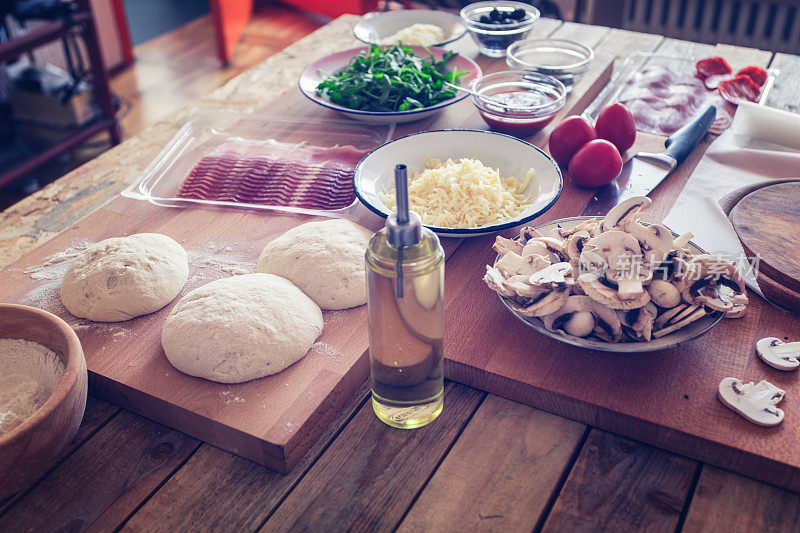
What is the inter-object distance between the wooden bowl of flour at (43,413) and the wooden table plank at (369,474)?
1.02 ft

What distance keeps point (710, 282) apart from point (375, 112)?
1002 millimetres

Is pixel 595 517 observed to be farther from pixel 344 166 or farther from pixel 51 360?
pixel 344 166

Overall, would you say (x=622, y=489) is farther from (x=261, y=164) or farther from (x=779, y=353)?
(x=261, y=164)

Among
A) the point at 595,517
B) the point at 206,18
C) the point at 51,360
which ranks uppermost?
the point at 51,360

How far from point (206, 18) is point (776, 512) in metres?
5.34

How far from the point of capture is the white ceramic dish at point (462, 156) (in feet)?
4.63

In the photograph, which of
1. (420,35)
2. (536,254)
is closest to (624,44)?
(420,35)

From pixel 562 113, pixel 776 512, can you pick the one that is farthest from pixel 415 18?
pixel 776 512

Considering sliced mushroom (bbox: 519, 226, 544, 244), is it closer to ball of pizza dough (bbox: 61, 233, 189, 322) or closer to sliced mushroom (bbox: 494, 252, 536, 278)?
sliced mushroom (bbox: 494, 252, 536, 278)

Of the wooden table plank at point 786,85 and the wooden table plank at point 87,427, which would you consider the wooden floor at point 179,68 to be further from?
the wooden table plank at point 786,85

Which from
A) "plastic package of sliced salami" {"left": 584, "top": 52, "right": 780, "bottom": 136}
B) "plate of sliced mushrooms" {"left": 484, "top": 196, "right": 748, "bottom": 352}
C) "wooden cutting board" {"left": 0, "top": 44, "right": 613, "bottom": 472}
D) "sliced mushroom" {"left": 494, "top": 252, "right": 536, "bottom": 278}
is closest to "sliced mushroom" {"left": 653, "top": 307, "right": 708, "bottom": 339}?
"plate of sliced mushrooms" {"left": 484, "top": 196, "right": 748, "bottom": 352}

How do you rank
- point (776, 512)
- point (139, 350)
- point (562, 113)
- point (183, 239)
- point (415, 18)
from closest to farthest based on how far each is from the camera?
1. point (776, 512)
2. point (139, 350)
3. point (183, 239)
4. point (562, 113)
5. point (415, 18)

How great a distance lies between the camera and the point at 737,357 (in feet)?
3.62

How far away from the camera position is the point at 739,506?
36.2 inches
